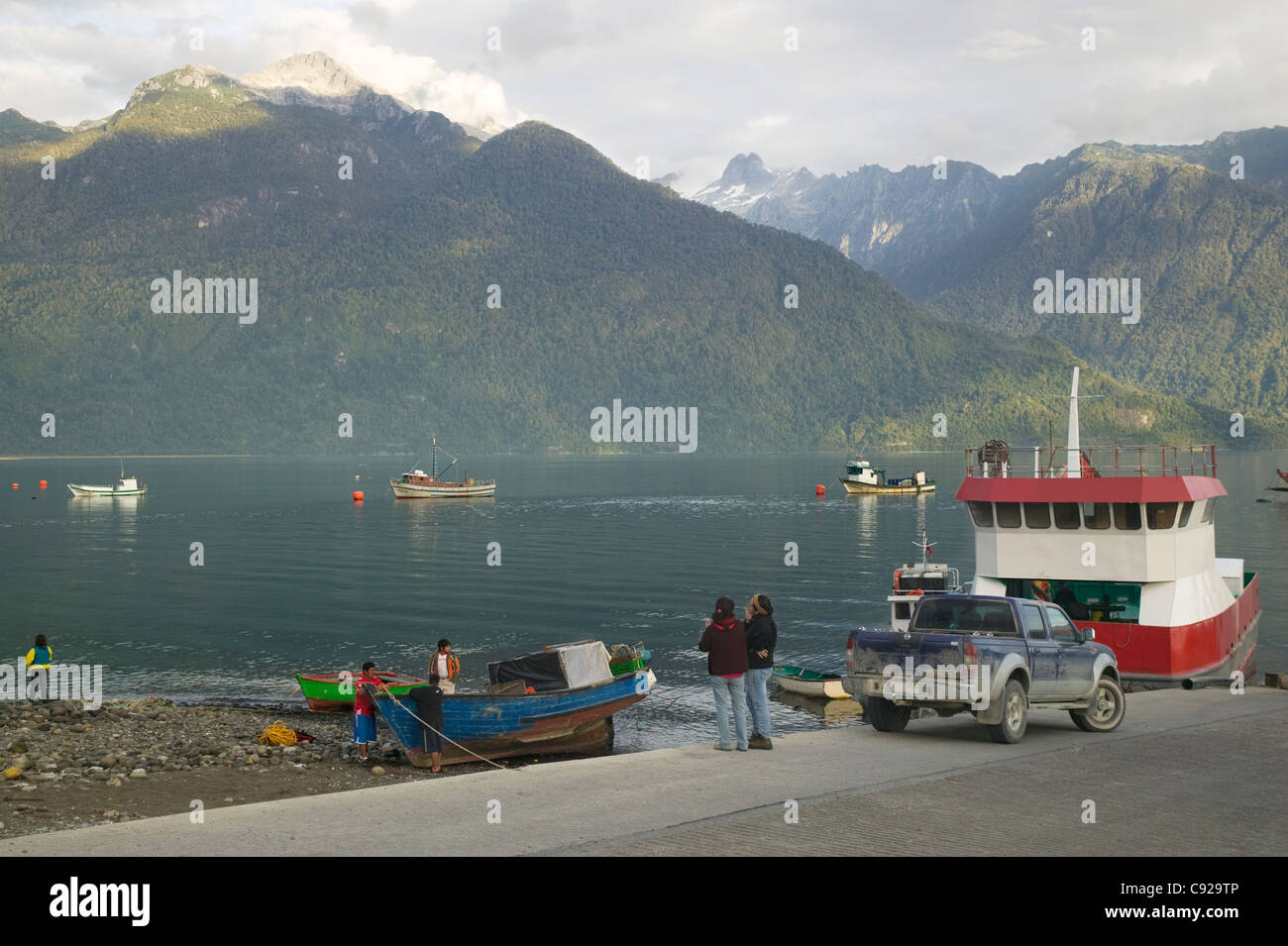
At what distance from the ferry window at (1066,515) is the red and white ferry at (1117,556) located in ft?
0.08

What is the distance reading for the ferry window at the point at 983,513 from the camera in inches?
1294

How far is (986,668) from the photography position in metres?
19.0

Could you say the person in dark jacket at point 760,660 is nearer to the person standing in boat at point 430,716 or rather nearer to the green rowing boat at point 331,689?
the person standing in boat at point 430,716

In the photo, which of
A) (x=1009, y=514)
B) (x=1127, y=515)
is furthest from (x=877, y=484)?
(x=1127, y=515)

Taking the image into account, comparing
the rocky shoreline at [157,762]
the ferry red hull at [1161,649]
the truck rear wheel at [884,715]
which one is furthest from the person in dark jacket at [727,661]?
the ferry red hull at [1161,649]

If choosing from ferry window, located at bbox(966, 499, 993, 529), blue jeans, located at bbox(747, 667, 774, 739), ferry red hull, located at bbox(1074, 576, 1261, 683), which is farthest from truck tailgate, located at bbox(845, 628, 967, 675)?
ferry red hull, located at bbox(1074, 576, 1261, 683)

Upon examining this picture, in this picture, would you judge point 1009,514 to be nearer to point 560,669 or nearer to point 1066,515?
point 1066,515

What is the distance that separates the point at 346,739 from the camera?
90.8ft

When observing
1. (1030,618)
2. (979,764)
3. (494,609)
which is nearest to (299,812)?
(979,764)

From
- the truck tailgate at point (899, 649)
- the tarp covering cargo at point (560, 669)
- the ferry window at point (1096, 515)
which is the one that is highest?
the ferry window at point (1096, 515)

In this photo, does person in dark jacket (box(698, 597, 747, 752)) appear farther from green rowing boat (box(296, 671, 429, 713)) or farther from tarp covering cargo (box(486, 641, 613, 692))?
green rowing boat (box(296, 671, 429, 713))

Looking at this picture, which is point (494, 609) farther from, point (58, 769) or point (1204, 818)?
point (1204, 818)

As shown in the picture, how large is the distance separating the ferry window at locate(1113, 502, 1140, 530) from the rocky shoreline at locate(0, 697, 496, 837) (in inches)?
676

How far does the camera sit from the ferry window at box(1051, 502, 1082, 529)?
32.0 meters
